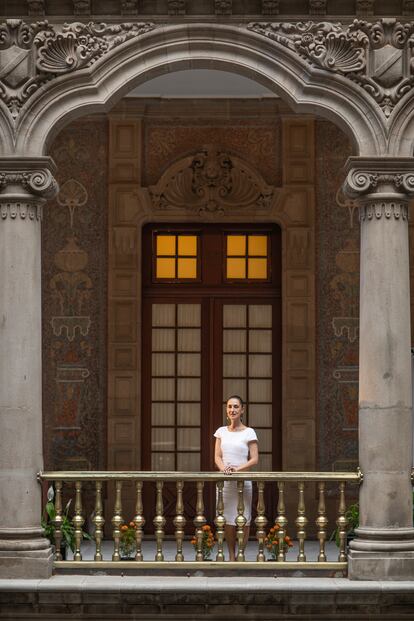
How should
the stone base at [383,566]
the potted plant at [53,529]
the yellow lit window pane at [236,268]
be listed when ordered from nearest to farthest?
the stone base at [383,566], the potted plant at [53,529], the yellow lit window pane at [236,268]

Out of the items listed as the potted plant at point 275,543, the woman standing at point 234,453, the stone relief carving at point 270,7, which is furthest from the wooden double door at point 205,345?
the stone relief carving at point 270,7

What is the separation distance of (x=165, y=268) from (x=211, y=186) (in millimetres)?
1138

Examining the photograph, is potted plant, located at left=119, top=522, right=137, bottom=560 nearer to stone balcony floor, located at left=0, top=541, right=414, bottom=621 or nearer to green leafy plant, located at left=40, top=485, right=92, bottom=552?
green leafy plant, located at left=40, top=485, right=92, bottom=552

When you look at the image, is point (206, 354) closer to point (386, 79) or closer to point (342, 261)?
point (342, 261)

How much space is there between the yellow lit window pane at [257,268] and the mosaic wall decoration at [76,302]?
5.74ft

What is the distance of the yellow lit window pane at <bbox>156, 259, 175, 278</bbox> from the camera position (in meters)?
15.8

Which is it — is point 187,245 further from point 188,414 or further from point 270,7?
point 270,7

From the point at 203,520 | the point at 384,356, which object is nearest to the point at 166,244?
the point at 384,356

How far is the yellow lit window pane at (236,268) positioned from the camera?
52.0ft

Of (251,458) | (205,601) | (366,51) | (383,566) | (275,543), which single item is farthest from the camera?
(251,458)

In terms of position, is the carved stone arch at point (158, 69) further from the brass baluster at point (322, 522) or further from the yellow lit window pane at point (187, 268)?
the yellow lit window pane at point (187, 268)

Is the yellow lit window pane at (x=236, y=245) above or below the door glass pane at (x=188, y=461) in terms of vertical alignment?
above

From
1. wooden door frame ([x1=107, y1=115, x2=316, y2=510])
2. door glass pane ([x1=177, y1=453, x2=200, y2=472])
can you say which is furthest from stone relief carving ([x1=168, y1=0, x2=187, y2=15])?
door glass pane ([x1=177, y1=453, x2=200, y2=472])

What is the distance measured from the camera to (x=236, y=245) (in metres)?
15.9
